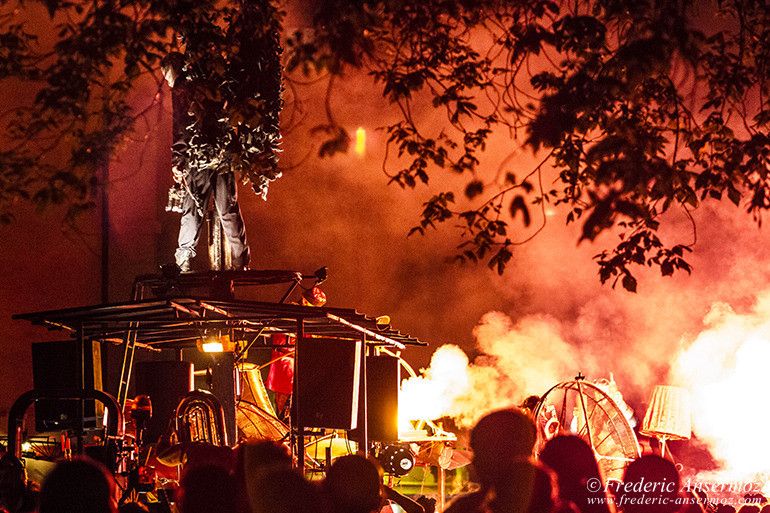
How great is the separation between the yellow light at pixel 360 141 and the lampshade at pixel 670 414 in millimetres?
12184

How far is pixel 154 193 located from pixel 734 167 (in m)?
15.5

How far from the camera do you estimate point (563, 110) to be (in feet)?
22.6

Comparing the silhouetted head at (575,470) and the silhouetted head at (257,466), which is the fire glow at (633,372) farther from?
the silhouetted head at (257,466)

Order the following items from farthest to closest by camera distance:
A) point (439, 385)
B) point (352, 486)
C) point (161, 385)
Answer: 1. point (439, 385)
2. point (161, 385)
3. point (352, 486)

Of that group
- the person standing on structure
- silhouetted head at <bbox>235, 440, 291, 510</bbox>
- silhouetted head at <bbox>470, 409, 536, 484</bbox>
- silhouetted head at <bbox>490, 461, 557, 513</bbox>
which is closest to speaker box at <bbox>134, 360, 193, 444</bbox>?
the person standing on structure

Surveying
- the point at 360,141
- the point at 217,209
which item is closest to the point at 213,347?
the point at 217,209

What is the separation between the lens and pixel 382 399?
36.0 feet

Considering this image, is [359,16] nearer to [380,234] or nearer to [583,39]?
[583,39]

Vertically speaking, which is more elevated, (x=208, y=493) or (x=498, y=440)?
(x=498, y=440)

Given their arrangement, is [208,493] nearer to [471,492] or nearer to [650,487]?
[471,492]

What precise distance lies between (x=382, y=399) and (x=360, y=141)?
1065cm

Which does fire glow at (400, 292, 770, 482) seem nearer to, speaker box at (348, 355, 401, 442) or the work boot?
speaker box at (348, 355, 401, 442)

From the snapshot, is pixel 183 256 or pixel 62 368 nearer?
pixel 62 368

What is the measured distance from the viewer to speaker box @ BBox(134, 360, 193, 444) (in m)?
10.6
